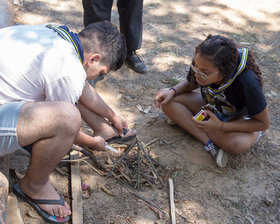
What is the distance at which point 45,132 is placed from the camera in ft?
6.40

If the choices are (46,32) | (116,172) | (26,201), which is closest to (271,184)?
(116,172)

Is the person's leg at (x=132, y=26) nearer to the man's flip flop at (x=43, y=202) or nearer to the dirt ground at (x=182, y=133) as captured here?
the dirt ground at (x=182, y=133)

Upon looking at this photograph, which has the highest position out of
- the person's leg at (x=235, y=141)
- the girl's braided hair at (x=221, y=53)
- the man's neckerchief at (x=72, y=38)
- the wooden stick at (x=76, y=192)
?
the man's neckerchief at (x=72, y=38)

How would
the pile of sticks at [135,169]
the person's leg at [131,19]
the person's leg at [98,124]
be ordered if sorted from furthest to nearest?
the person's leg at [131,19], the person's leg at [98,124], the pile of sticks at [135,169]

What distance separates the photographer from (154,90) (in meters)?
4.00

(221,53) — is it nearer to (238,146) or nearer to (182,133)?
(238,146)

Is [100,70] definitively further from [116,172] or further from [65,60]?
[116,172]

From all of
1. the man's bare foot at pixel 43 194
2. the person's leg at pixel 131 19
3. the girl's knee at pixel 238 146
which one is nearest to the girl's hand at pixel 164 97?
the girl's knee at pixel 238 146

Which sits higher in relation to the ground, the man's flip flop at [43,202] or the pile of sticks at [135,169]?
the man's flip flop at [43,202]

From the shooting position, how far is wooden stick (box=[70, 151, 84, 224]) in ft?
7.41

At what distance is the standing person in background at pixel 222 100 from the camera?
2543 millimetres

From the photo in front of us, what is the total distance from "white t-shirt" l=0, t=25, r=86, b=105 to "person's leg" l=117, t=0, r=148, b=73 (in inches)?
80.8

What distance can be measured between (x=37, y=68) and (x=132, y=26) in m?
2.26

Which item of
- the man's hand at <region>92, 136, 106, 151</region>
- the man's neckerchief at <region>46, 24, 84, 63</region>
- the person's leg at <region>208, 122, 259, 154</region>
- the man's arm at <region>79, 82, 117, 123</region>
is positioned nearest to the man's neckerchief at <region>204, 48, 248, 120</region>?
the person's leg at <region>208, 122, 259, 154</region>
